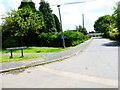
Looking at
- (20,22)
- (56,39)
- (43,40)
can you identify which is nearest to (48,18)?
(43,40)

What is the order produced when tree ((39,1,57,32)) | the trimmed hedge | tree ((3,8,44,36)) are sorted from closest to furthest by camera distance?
1. tree ((3,8,44,36))
2. the trimmed hedge
3. tree ((39,1,57,32))

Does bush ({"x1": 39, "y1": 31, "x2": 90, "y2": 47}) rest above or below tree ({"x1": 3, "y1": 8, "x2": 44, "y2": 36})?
below

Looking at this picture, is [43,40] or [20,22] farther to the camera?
[43,40]

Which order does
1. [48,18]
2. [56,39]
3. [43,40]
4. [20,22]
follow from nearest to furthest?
[20,22] < [56,39] < [43,40] < [48,18]

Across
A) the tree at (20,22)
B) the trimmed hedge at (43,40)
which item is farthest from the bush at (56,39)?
the tree at (20,22)

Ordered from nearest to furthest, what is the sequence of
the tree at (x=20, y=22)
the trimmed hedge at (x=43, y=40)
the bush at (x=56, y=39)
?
the tree at (x=20, y=22) < the bush at (x=56, y=39) < the trimmed hedge at (x=43, y=40)

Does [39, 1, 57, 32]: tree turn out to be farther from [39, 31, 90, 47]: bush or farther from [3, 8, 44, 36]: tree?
[3, 8, 44, 36]: tree

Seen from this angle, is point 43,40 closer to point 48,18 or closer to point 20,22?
point 20,22

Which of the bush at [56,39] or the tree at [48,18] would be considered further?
the tree at [48,18]

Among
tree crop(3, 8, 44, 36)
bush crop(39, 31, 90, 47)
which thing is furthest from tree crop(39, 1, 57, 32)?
tree crop(3, 8, 44, 36)

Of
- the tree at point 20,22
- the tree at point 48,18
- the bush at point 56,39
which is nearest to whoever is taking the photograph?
the tree at point 20,22

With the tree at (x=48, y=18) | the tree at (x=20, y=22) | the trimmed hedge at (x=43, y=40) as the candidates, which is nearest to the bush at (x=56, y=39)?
the trimmed hedge at (x=43, y=40)

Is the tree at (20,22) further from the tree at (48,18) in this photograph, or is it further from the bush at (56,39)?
the tree at (48,18)

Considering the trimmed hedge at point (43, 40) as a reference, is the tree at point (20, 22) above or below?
above
